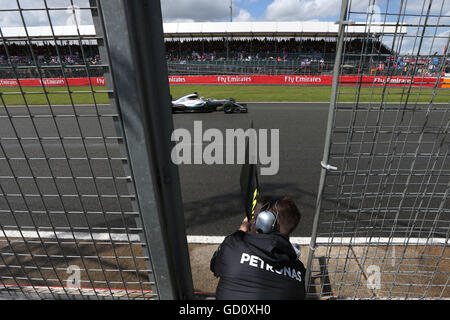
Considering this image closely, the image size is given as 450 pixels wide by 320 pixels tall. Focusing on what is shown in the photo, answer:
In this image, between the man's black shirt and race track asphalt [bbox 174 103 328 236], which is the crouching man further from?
race track asphalt [bbox 174 103 328 236]

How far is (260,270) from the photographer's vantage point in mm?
1403

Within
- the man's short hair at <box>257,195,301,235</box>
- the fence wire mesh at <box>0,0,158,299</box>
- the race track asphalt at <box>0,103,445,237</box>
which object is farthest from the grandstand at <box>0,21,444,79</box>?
the man's short hair at <box>257,195,301,235</box>

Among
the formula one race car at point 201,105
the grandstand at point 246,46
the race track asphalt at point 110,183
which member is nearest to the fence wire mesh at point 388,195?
the grandstand at point 246,46

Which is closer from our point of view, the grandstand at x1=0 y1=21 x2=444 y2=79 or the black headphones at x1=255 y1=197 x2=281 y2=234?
the grandstand at x1=0 y1=21 x2=444 y2=79

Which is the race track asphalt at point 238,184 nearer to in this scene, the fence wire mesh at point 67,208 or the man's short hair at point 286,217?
the fence wire mesh at point 67,208

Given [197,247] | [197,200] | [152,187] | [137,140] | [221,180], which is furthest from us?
[221,180]

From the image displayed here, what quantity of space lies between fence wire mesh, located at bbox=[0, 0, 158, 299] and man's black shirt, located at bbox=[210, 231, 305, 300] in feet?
1.93

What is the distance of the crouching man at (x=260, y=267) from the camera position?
4.53 ft

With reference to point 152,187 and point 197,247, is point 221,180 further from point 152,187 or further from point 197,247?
point 152,187

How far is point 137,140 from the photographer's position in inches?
53.0

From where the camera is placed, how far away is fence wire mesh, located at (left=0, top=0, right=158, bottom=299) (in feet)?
4.04
